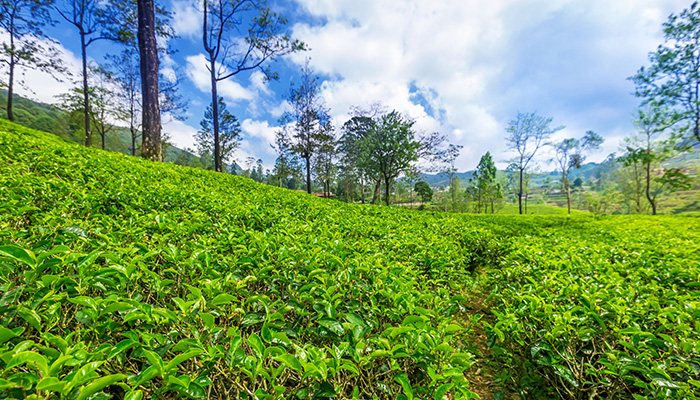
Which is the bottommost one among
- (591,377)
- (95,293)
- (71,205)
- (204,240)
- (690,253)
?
(591,377)

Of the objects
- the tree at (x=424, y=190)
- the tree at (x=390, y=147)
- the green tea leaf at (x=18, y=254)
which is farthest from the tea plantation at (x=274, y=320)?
the tree at (x=424, y=190)

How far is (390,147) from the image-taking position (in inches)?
862

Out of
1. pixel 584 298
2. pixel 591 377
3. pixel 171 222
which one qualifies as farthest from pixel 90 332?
pixel 584 298

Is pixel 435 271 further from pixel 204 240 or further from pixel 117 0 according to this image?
pixel 117 0

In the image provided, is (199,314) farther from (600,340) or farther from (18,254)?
(600,340)

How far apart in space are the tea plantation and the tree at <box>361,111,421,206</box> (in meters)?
19.6

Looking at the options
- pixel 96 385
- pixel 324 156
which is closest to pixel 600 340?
pixel 96 385

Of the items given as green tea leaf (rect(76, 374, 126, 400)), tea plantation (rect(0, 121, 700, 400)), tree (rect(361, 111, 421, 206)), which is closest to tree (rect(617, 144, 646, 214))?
tree (rect(361, 111, 421, 206))

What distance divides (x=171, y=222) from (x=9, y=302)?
1.38 meters

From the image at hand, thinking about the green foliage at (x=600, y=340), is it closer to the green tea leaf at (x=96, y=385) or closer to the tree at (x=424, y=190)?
the green tea leaf at (x=96, y=385)

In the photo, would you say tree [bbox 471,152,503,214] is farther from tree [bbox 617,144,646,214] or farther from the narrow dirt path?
the narrow dirt path

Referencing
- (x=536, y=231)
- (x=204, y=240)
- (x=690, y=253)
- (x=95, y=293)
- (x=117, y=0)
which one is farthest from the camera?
(x=117, y=0)

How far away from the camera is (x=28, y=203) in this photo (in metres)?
2.17

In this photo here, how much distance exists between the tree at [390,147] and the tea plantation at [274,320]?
1955cm
